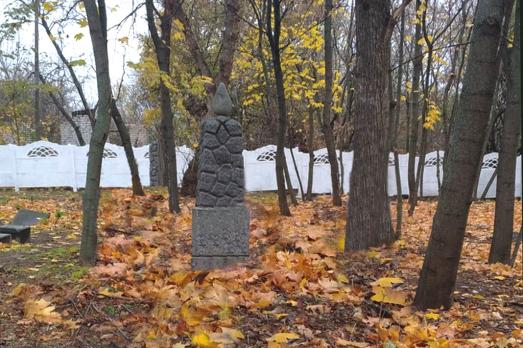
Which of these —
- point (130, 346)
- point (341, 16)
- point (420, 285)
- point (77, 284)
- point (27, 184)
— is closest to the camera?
point (130, 346)

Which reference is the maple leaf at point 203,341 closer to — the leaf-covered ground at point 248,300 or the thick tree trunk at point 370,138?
the leaf-covered ground at point 248,300

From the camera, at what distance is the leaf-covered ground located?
2.97 metres

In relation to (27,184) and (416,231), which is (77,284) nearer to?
(416,231)

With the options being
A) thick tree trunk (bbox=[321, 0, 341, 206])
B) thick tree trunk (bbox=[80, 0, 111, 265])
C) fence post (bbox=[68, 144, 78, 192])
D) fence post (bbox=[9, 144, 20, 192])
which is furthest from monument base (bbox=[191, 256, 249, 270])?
fence post (bbox=[9, 144, 20, 192])

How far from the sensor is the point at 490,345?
109 inches

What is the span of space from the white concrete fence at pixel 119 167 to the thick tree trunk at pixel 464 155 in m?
11.0

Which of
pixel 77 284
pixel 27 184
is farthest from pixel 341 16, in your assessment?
pixel 77 284

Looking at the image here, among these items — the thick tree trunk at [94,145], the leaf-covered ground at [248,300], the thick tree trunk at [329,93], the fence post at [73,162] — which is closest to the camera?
the leaf-covered ground at [248,300]

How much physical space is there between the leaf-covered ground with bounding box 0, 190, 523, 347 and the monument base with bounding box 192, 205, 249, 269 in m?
0.29

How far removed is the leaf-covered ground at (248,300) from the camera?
2.97 m

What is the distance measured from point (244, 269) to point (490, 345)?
255 cm

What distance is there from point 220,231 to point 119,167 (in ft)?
36.8

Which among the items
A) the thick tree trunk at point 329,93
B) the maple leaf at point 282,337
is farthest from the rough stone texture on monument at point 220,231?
the thick tree trunk at point 329,93

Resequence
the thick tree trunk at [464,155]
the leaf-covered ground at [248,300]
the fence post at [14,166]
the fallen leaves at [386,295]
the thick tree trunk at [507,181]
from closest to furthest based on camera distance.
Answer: the leaf-covered ground at [248,300] < the thick tree trunk at [464,155] < the fallen leaves at [386,295] < the thick tree trunk at [507,181] < the fence post at [14,166]
